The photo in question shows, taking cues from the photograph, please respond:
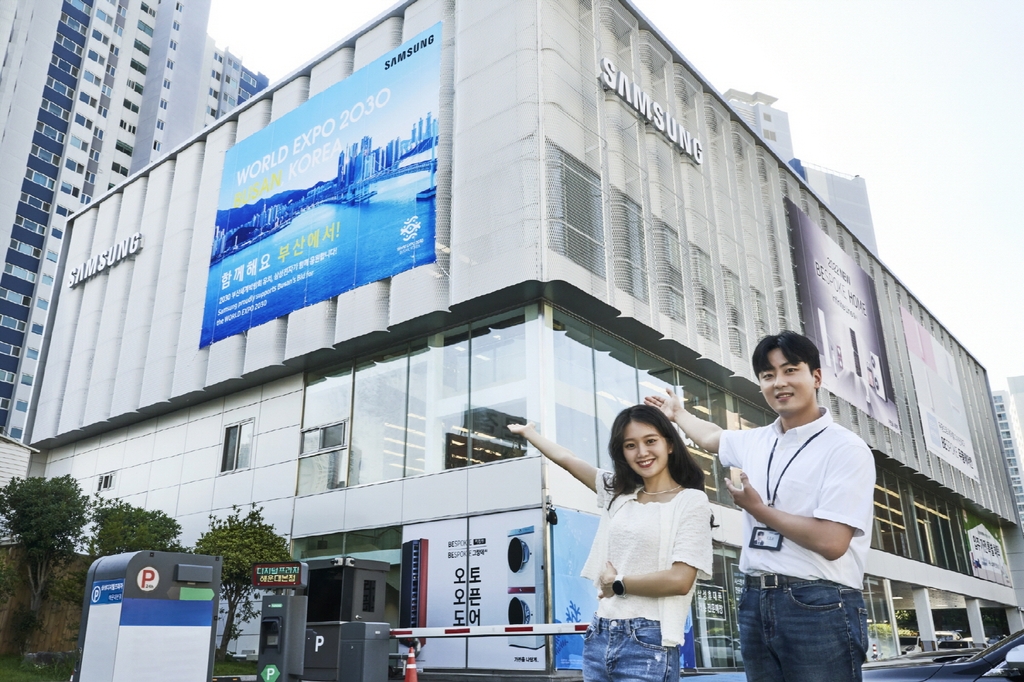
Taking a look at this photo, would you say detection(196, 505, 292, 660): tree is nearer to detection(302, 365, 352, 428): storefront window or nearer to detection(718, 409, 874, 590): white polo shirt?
detection(302, 365, 352, 428): storefront window

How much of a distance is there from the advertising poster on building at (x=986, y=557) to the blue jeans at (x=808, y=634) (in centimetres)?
4055

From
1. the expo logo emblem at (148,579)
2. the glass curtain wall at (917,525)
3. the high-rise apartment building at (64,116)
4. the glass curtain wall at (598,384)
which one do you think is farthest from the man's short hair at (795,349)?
the high-rise apartment building at (64,116)

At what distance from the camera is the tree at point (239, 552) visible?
15992 mm

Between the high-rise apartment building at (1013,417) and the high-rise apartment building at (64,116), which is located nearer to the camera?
the high-rise apartment building at (64,116)

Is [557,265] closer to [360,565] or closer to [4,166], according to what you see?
[360,565]

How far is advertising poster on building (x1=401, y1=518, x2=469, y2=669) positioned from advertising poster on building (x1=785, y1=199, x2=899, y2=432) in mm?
13687

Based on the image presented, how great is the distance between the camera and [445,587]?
15.2 meters

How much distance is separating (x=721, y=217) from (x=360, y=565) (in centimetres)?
1416

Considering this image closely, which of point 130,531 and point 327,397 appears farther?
point 327,397

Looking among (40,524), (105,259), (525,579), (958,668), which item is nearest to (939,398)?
(525,579)

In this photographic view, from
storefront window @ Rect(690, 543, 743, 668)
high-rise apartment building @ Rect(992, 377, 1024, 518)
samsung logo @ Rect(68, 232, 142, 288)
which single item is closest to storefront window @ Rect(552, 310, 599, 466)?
storefront window @ Rect(690, 543, 743, 668)

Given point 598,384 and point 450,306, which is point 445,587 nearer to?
point 598,384

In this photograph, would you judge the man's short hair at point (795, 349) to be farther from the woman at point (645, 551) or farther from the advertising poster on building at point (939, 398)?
the advertising poster on building at point (939, 398)

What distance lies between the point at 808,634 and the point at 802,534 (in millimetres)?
319
